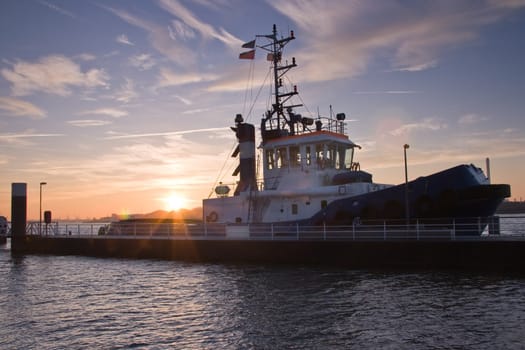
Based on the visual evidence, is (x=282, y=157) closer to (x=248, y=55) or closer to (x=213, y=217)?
(x=213, y=217)

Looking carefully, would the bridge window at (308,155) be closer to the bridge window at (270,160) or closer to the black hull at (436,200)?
the bridge window at (270,160)

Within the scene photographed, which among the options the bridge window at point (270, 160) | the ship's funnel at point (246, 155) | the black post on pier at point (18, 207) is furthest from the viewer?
the black post on pier at point (18, 207)

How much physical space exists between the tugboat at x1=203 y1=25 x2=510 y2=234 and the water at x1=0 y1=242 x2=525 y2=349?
348 cm

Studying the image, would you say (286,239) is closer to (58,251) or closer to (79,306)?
(79,306)

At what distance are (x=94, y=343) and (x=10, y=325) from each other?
4.09 meters

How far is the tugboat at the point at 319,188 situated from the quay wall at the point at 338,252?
1339 millimetres

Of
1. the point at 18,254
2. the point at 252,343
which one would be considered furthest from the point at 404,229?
the point at 18,254

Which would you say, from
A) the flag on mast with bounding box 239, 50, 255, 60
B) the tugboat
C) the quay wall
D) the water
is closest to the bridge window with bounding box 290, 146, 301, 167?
the tugboat

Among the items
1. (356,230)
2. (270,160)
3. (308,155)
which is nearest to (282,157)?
(270,160)

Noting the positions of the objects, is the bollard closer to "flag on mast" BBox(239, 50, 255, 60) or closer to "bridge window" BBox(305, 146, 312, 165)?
"flag on mast" BBox(239, 50, 255, 60)

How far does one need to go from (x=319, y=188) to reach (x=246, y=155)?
693 centimetres

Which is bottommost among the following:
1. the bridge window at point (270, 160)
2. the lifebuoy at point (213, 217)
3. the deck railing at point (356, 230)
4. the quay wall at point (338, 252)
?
the quay wall at point (338, 252)

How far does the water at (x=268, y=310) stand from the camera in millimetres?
12352

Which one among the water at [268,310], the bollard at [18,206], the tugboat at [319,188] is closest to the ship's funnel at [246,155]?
the tugboat at [319,188]
